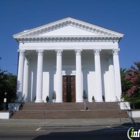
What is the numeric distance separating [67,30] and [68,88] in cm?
987

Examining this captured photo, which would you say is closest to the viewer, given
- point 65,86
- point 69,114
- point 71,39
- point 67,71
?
point 69,114

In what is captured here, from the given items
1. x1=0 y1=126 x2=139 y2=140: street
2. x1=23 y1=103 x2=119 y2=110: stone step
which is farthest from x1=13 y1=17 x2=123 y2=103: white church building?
x1=0 y1=126 x2=139 y2=140: street

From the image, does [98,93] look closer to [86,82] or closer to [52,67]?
[86,82]

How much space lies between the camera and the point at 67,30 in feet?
95.2

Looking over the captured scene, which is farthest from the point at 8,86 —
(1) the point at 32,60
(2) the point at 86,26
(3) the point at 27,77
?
(2) the point at 86,26

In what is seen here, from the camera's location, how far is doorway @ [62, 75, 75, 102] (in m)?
29.8

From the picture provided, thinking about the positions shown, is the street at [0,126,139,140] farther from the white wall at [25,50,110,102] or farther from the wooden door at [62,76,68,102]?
the white wall at [25,50,110,102]

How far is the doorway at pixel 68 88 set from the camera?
2984 cm

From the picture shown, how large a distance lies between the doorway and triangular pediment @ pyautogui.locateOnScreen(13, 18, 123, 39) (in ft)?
25.0

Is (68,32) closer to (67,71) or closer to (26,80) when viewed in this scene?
(67,71)

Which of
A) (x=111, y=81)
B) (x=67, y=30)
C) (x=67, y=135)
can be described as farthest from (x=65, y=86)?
(x=67, y=135)

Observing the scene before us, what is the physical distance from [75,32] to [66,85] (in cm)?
914

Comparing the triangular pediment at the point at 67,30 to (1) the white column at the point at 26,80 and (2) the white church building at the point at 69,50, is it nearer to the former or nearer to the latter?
(2) the white church building at the point at 69,50

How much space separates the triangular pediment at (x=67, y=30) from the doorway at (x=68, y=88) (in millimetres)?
7630
